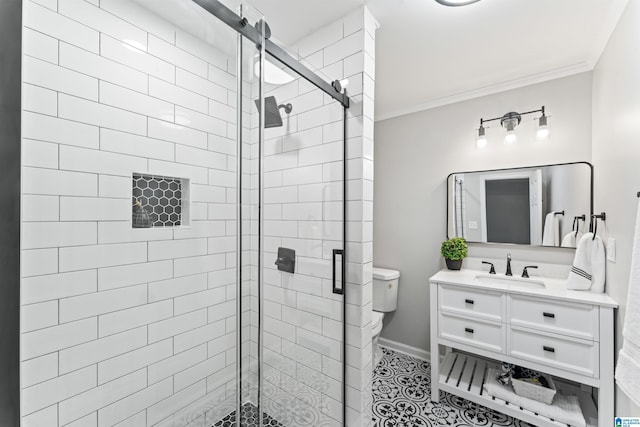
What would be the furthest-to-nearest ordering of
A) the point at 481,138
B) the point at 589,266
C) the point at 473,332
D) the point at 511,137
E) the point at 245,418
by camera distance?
the point at 481,138 < the point at 511,137 < the point at 473,332 < the point at 589,266 < the point at 245,418

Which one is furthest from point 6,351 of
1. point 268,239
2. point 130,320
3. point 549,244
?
point 549,244

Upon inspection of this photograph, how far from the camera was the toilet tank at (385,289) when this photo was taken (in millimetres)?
2619

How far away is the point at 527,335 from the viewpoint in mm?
1727

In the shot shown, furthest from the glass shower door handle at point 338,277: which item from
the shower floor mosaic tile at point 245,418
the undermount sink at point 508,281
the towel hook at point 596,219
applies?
the towel hook at point 596,219

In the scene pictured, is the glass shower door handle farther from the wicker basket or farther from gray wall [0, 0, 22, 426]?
the wicker basket

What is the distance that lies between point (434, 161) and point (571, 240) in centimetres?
113

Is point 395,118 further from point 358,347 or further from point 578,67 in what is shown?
point 358,347

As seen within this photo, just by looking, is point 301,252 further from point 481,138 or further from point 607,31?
point 607,31

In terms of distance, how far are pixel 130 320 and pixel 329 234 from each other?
906 millimetres

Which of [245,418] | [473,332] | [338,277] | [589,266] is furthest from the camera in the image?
[473,332]

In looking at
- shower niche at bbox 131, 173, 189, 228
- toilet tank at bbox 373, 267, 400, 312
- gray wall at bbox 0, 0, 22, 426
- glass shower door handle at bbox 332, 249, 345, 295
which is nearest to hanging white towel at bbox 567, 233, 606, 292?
toilet tank at bbox 373, 267, 400, 312

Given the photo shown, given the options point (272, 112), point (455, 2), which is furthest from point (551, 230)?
point (272, 112)

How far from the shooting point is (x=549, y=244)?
2.06 m

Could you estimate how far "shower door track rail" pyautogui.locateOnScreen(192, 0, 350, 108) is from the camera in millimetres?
882
